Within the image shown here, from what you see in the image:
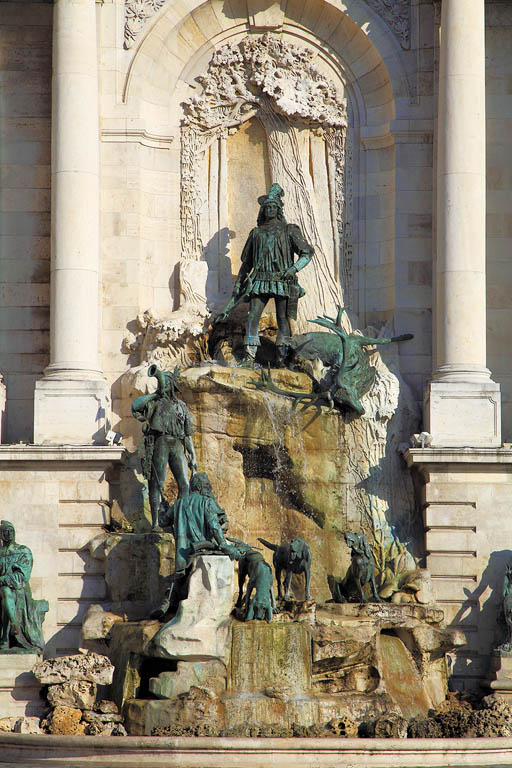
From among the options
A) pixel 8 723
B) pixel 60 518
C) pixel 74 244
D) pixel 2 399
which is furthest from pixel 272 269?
pixel 8 723

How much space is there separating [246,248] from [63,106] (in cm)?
418

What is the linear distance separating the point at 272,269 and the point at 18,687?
889 cm

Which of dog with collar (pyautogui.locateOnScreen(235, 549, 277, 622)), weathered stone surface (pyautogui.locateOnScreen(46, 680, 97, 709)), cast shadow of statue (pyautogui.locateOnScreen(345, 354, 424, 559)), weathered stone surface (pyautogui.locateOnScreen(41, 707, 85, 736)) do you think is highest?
cast shadow of statue (pyautogui.locateOnScreen(345, 354, 424, 559))

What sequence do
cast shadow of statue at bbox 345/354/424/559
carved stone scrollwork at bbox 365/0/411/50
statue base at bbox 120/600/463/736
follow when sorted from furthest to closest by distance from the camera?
1. carved stone scrollwork at bbox 365/0/411/50
2. cast shadow of statue at bbox 345/354/424/559
3. statue base at bbox 120/600/463/736

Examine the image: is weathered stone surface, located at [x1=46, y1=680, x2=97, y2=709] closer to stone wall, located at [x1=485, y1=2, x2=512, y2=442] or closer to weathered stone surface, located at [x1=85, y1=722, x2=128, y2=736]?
weathered stone surface, located at [x1=85, y1=722, x2=128, y2=736]

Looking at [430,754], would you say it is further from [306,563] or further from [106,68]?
[106,68]

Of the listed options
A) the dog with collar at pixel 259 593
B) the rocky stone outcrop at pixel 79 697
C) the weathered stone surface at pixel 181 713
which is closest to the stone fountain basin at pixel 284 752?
the weathered stone surface at pixel 181 713

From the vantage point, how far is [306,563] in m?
25.0

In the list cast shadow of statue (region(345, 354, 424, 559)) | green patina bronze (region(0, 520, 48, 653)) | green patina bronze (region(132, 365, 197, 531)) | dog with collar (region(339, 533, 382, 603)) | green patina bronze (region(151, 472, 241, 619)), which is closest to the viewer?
green patina bronze (region(151, 472, 241, 619))

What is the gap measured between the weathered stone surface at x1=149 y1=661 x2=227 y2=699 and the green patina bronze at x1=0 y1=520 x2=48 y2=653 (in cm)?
369

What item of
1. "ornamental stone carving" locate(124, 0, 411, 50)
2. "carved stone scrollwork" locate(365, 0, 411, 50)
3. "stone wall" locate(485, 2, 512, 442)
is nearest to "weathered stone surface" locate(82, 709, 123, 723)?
"stone wall" locate(485, 2, 512, 442)

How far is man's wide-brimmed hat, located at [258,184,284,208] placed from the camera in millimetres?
30031

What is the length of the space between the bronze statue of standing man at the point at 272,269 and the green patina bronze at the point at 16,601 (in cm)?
575

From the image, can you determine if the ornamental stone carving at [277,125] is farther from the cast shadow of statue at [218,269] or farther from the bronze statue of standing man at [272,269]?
the bronze statue of standing man at [272,269]
